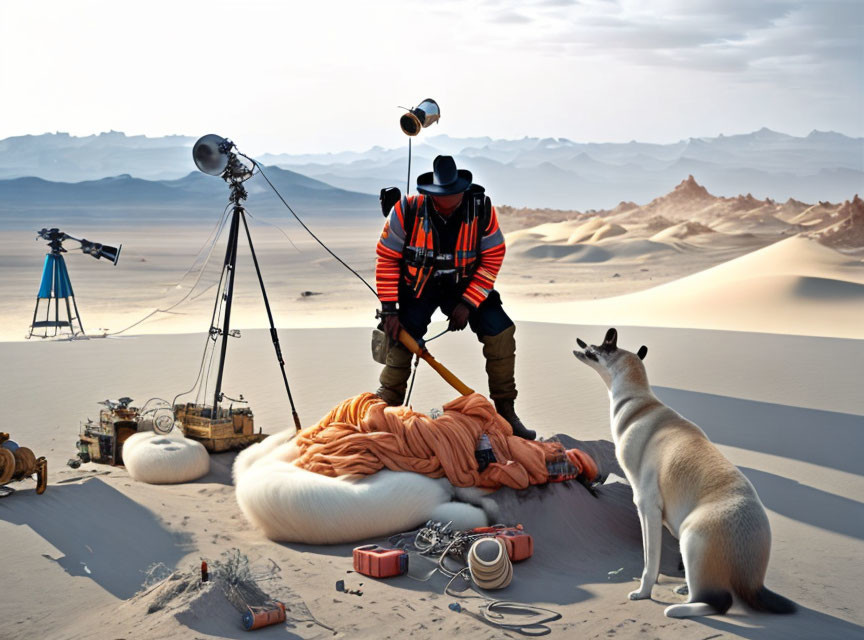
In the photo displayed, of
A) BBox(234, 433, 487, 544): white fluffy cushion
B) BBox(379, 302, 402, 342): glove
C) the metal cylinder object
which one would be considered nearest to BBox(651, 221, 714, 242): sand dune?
BBox(379, 302, 402, 342): glove

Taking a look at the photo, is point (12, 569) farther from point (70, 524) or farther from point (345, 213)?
point (345, 213)

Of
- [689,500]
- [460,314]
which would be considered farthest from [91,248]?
[689,500]

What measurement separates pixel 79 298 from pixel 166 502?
20888 mm

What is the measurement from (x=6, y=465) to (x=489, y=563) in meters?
3.00

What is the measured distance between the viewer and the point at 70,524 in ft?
17.6

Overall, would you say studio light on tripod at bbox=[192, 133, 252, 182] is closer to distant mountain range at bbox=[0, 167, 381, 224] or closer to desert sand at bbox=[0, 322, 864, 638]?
desert sand at bbox=[0, 322, 864, 638]

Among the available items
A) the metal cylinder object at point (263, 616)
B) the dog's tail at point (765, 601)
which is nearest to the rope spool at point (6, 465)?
the metal cylinder object at point (263, 616)

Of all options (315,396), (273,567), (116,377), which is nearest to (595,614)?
(273,567)

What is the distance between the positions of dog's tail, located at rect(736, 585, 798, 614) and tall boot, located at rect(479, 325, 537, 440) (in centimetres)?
243

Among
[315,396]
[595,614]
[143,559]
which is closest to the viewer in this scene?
[595,614]

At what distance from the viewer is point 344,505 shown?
5297 millimetres

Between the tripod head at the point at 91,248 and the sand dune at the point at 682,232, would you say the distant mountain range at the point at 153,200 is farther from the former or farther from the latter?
the tripod head at the point at 91,248

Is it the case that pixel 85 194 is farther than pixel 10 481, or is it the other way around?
pixel 85 194

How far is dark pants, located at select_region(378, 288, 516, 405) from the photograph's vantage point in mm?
6512
